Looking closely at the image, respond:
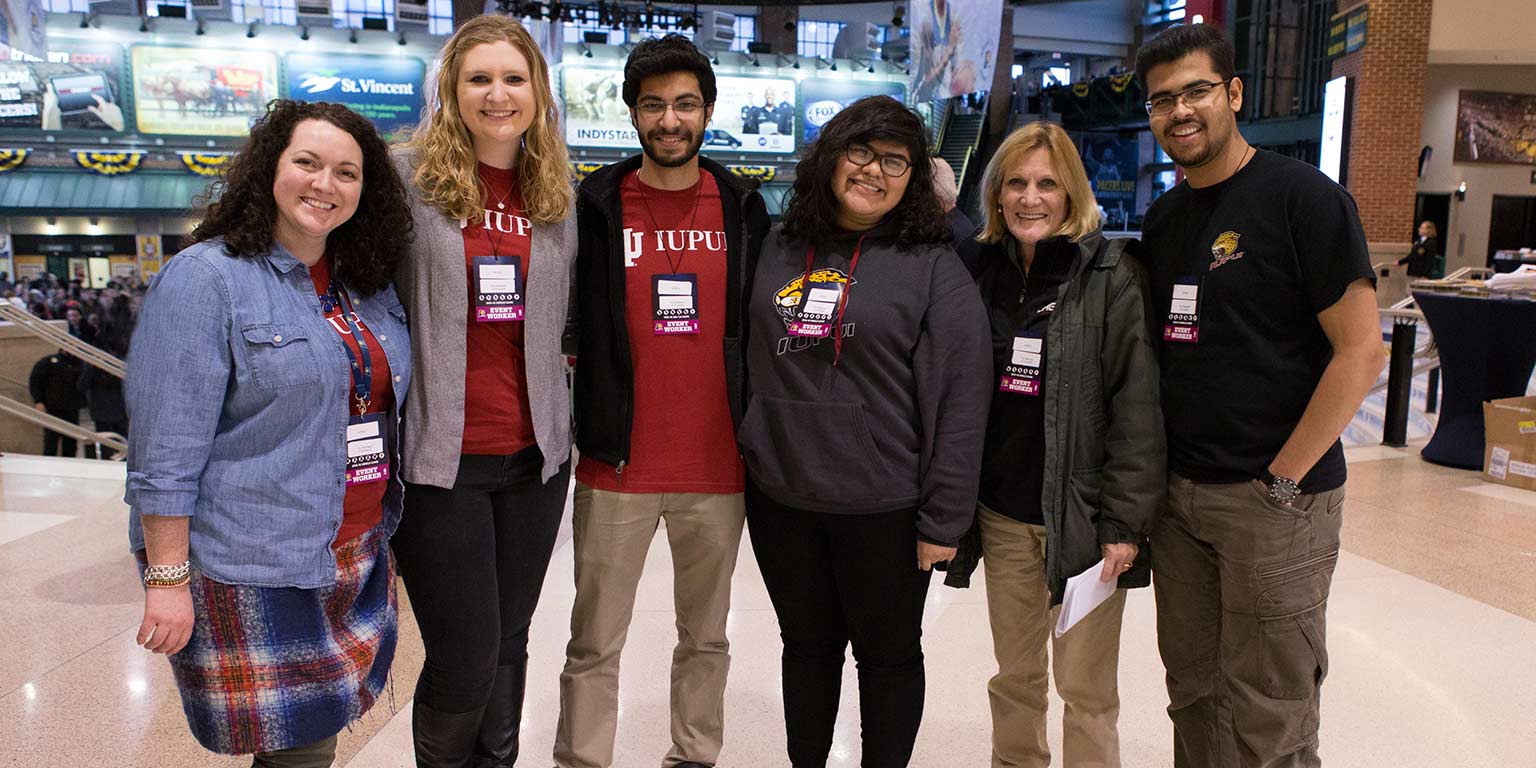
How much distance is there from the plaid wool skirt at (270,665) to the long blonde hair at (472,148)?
2.38 feet

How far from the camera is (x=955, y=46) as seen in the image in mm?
10344

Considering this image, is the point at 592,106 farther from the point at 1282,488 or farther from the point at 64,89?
the point at 1282,488

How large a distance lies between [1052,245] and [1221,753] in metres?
1.17

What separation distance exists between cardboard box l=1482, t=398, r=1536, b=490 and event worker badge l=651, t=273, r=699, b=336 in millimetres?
5686

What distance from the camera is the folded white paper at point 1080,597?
194cm

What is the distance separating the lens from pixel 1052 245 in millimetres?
2045

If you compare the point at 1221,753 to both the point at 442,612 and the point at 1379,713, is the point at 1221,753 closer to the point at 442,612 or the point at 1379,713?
the point at 1379,713

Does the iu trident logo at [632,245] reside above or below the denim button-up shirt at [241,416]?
above

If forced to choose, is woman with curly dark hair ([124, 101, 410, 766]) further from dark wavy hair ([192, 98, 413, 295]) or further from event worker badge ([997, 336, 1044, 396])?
event worker badge ([997, 336, 1044, 396])

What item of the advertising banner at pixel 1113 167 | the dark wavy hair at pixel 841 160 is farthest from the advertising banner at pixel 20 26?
the advertising banner at pixel 1113 167

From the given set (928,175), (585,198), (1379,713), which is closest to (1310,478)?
(928,175)

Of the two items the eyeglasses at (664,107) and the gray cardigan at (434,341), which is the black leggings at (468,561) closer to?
the gray cardigan at (434,341)

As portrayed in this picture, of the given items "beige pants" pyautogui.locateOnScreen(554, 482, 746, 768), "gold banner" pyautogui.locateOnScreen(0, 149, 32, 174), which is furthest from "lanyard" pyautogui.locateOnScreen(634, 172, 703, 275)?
"gold banner" pyautogui.locateOnScreen(0, 149, 32, 174)

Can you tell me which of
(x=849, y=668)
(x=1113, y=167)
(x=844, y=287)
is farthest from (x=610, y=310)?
(x=1113, y=167)
